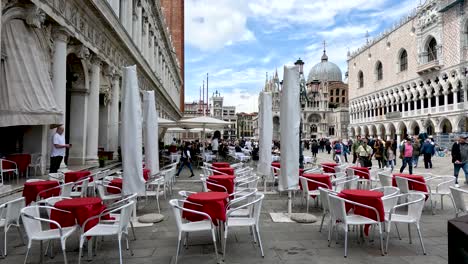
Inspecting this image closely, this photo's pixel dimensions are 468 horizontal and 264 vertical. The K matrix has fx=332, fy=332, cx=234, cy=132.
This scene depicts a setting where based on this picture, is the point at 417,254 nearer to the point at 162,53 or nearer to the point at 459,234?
the point at 459,234

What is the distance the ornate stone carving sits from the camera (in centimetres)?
886

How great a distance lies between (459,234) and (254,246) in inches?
139

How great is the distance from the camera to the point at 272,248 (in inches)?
194

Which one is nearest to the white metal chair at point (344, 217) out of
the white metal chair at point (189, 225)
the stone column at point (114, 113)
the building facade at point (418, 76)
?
the white metal chair at point (189, 225)

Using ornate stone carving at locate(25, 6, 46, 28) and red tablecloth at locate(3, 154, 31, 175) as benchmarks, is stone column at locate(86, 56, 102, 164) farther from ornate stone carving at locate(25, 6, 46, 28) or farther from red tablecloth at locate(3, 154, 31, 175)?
ornate stone carving at locate(25, 6, 46, 28)

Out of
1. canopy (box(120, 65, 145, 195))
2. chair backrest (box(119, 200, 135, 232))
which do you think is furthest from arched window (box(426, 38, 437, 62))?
chair backrest (box(119, 200, 135, 232))

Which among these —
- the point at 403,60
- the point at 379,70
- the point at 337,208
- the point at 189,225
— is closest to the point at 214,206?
the point at 189,225

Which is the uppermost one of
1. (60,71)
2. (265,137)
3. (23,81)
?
(60,71)

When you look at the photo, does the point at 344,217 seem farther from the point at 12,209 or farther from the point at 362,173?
the point at 12,209

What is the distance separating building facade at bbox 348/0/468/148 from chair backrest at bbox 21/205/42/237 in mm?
34348

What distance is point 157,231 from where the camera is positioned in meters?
5.86

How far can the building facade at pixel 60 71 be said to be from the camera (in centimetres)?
866

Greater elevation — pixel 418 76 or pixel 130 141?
pixel 418 76

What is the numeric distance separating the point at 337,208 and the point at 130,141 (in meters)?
3.66
